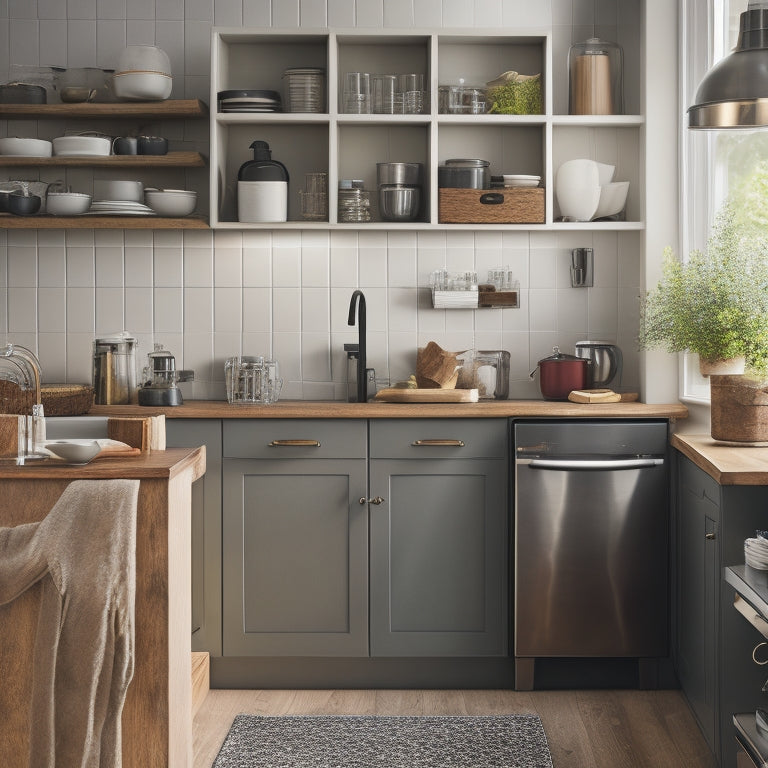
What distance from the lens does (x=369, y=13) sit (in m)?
3.79

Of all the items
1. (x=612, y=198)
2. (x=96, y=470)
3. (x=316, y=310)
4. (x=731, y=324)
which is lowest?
(x=96, y=470)

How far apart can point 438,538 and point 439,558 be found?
2.9 inches

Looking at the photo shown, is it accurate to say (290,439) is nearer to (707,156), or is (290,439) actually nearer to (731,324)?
(731,324)

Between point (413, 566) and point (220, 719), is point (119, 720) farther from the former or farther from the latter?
point (413, 566)

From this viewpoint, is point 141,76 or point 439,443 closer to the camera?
point 439,443

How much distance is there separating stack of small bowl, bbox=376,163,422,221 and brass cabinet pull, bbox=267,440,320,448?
0.99 m

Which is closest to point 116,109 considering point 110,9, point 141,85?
point 141,85

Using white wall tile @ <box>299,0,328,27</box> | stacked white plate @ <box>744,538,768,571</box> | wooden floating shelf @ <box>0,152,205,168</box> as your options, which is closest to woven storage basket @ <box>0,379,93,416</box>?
wooden floating shelf @ <box>0,152,205,168</box>

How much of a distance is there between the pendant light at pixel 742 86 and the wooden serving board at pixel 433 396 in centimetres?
133

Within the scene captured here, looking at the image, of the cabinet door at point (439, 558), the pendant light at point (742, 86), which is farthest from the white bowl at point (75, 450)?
the pendant light at point (742, 86)

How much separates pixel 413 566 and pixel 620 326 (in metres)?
1.37

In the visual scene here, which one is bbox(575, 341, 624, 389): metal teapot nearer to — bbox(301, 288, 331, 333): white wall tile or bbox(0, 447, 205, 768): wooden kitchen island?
bbox(301, 288, 331, 333): white wall tile

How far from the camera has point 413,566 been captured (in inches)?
131

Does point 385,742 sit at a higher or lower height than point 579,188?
lower
